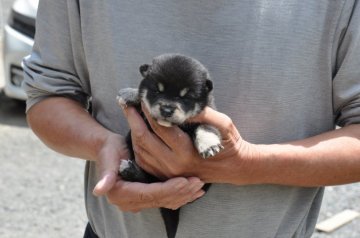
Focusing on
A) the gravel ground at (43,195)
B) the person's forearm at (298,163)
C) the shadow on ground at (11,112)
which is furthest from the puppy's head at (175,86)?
the shadow on ground at (11,112)

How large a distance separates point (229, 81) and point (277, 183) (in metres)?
0.31

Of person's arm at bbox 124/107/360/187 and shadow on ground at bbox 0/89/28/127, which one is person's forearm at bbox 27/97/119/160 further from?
shadow on ground at bbox 0/89/28/127

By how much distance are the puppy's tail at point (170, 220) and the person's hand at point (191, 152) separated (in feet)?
0.42

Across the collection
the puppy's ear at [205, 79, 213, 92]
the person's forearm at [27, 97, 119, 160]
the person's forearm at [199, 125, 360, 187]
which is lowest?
the person's forearm at [27, 97, 119, 160]

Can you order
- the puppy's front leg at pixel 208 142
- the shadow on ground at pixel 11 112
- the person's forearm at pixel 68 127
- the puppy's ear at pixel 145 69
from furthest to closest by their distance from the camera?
1. the shadow on ground at pixel 11 112
2. the person's forearm at pixel 68 127
3. the puppy's ear at pixel 145 69
4. the puppy's front leg at pixel 208 142

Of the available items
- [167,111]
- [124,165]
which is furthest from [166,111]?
[124,165]

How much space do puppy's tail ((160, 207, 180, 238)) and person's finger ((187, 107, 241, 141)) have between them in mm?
293

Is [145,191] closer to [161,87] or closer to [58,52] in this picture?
[161,87]

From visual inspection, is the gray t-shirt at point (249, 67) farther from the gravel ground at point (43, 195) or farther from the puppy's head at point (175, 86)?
the gravel ground at point (43, 195)

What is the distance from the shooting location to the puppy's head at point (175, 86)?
1681mm

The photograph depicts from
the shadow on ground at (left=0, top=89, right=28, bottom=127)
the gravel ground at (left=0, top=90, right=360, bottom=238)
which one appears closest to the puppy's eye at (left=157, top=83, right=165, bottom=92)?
the gravel ground at (left=0, top=90, right=360, bottom=238)

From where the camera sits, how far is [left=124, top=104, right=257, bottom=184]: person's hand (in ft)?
5.38

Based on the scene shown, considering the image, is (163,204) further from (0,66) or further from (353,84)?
(0,66)

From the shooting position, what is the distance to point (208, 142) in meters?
1.61
